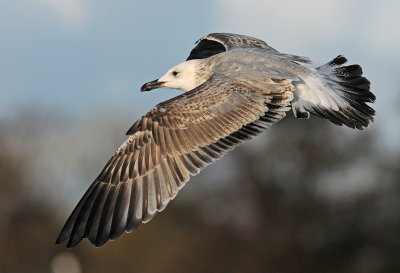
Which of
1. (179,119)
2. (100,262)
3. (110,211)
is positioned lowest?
(100,262)

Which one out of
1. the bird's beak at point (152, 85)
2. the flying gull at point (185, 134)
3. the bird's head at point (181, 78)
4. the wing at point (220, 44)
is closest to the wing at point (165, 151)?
the flying gull at point (185, 134)

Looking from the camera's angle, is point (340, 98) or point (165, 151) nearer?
point (165, 151)

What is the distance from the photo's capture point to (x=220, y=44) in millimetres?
9883

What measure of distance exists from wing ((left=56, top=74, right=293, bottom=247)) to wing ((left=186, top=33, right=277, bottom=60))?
65.0 inches

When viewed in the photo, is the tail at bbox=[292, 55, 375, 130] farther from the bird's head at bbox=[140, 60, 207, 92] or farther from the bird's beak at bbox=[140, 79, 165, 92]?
the bird's beak at bbox=[140, 79, 165, 92]

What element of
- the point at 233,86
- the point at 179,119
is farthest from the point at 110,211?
the point at 233,86

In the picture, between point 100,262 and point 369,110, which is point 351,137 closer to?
point 100,262

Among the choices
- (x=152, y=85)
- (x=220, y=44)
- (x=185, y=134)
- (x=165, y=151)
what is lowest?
(x=165, y=151)

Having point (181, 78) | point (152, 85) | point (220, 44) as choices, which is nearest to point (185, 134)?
point (181, 78)

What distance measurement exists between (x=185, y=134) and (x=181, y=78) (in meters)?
1.27

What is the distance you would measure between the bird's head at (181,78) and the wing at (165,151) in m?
0.82

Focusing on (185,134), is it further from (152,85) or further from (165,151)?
(152,85)

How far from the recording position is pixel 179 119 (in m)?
7.29

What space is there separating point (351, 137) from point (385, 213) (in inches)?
78.1
